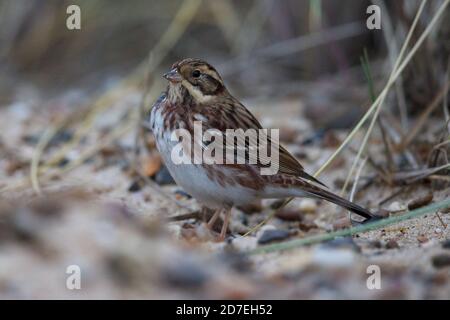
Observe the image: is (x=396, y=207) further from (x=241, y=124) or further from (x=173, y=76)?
(x=173, y=76)

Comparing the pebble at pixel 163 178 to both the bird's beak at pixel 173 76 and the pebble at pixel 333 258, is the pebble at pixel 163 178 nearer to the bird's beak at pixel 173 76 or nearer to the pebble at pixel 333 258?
the bird's beak at pixel 173 76

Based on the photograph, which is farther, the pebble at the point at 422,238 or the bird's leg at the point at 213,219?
the bird's leg at the point at 213,219

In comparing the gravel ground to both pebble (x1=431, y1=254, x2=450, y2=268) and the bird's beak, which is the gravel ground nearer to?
pebble (x1=431, y1=254, x2=450, y2=268)

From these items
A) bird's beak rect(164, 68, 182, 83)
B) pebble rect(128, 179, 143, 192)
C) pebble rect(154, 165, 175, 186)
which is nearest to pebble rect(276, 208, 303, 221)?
pebble rect(154, 165, 175, 186)

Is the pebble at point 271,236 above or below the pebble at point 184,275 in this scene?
above

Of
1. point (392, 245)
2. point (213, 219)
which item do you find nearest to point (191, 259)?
point (392, 245)

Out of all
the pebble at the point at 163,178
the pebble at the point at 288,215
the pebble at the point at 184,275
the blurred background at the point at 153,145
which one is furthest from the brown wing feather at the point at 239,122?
the pebble at the point at 184,275
